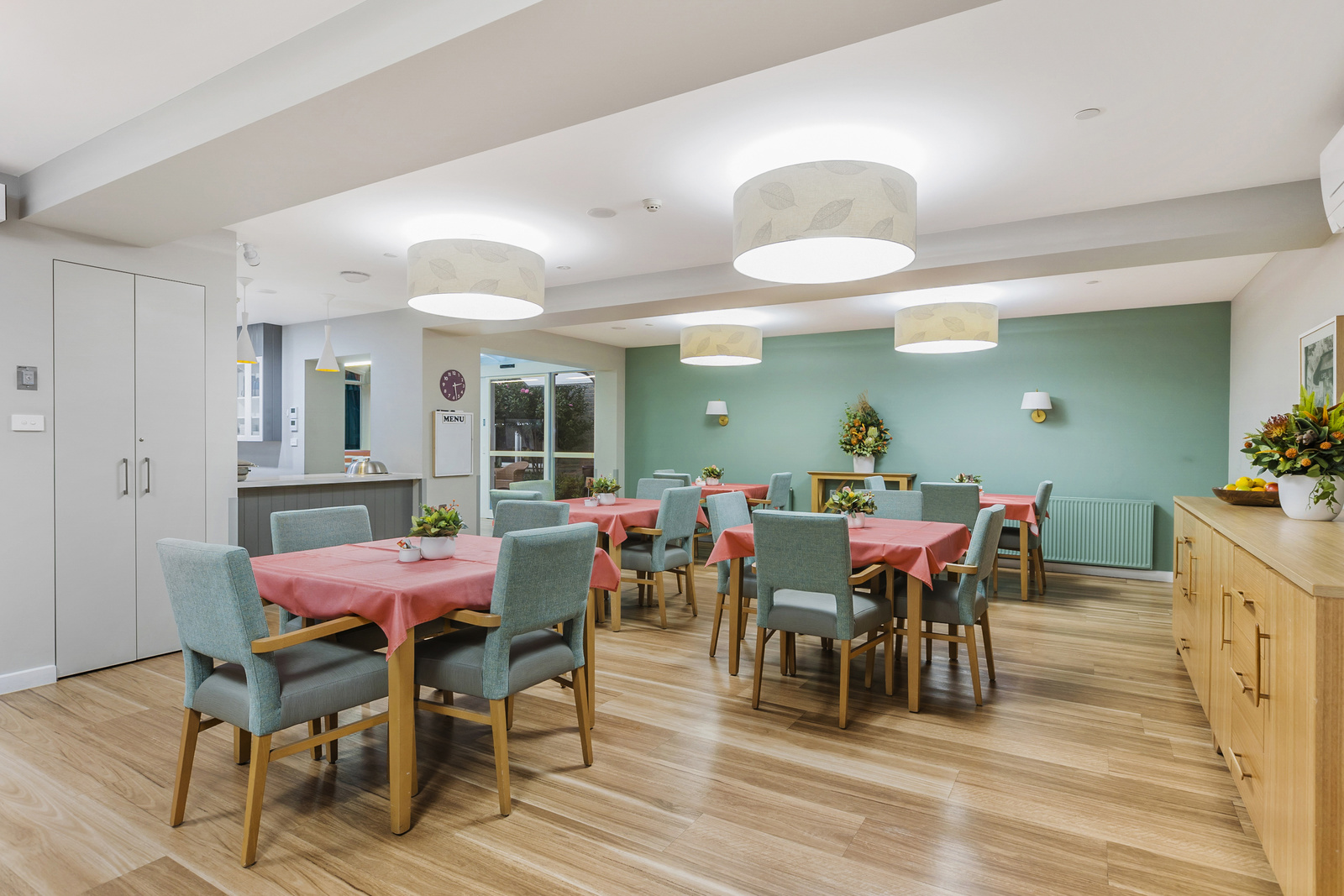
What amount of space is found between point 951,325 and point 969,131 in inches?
98.1

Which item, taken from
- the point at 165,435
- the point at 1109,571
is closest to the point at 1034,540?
the point at 1109,571

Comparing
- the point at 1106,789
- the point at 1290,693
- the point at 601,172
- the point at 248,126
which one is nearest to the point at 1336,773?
the point at 1290,693

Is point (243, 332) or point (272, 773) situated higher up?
point (243, 332)

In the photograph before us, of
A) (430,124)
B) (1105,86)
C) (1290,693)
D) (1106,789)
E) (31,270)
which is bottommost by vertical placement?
(1106,789)

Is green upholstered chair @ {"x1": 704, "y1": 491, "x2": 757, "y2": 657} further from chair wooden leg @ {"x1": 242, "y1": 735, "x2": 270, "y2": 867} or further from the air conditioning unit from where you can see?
the air conditioning unit

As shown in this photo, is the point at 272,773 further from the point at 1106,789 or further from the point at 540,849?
the point at 1106,789

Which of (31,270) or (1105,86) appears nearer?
(1105,86)

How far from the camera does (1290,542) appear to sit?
209 cm

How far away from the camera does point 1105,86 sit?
2.57 meters

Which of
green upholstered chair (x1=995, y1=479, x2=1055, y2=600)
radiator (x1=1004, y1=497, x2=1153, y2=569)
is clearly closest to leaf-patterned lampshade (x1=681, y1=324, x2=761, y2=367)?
green upholstered chair (x1=995, y1=479, x2=1055, y2=600)

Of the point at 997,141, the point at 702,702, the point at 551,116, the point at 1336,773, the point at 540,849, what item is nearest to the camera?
the point at 1336,773

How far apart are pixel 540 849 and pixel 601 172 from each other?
2921 mm

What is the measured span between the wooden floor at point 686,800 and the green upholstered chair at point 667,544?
3.95 ft

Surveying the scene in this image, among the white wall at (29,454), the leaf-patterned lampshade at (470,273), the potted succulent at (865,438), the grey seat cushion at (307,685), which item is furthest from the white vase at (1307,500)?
the white wall at (29,454)
